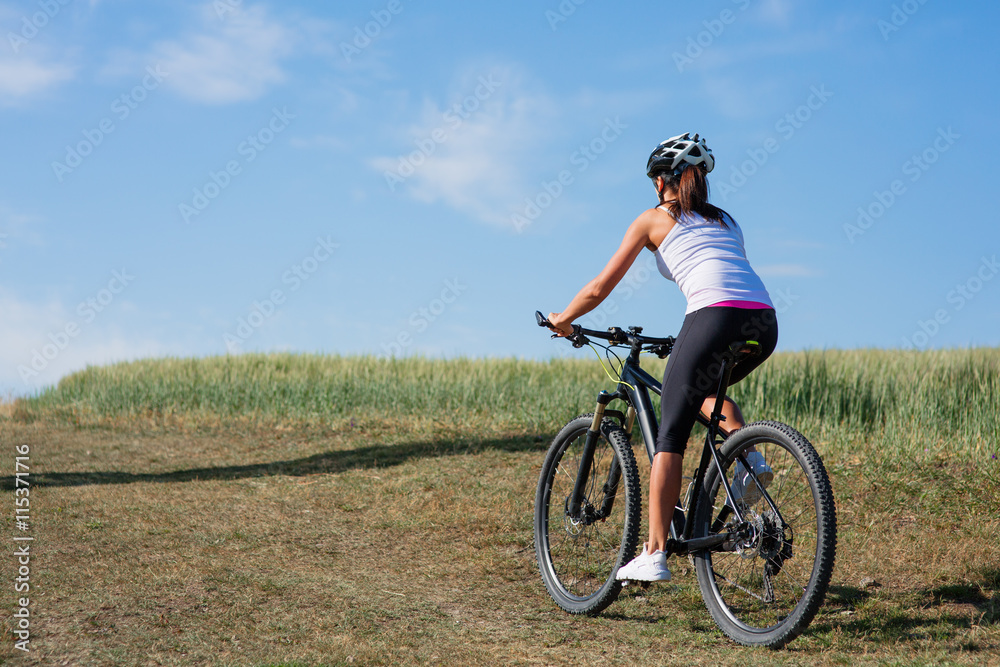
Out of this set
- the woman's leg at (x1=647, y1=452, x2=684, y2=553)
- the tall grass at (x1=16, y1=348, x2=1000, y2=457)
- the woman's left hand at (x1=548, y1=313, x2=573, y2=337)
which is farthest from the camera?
the tall grass at (x1=16, y1=348, x2=1000, y2=457)

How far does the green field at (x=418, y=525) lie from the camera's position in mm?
4207

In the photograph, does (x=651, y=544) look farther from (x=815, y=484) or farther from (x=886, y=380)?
(x=886, y=380)

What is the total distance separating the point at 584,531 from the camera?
16.3 feet

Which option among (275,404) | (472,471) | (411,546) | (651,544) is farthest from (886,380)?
(275,404)

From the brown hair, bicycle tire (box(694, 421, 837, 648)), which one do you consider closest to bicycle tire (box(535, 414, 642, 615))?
bicycle tire (box(694, 421, 837, 648))

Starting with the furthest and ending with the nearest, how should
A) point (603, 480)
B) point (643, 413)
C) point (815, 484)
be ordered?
point (603, 480), point (643, 413), point (815, 484)

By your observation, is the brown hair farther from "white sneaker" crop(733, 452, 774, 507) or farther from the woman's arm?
"white sneaker" crop(733, 452, 774, 507)

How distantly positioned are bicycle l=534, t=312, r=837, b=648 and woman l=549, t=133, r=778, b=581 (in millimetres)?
101

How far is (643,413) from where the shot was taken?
14.7ft

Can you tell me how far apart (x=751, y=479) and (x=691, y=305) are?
3.01 ft

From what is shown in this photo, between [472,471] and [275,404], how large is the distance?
5966mm

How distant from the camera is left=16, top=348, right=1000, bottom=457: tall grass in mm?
9672

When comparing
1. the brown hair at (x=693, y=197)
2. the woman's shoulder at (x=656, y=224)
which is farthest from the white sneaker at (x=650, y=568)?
the brown hair at (x=693, y=197)

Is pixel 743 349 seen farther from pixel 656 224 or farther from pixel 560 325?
pixel 560 325
